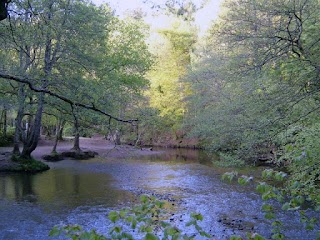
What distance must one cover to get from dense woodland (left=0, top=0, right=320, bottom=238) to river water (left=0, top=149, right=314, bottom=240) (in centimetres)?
148

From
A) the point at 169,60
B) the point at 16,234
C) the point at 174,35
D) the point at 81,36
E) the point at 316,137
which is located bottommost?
the point at 16,234

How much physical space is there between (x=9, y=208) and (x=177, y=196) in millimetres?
5612

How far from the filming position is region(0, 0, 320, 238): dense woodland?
7.30 m

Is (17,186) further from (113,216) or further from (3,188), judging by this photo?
(113,216)

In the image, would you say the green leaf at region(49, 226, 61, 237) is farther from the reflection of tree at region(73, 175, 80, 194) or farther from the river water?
the reflection of tree at region(73, 175, 80, 194)

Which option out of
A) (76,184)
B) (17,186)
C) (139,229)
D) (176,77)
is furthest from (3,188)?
(176,77)

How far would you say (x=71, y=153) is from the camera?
2577 centimetres

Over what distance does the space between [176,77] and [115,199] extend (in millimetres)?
Answer: 25286

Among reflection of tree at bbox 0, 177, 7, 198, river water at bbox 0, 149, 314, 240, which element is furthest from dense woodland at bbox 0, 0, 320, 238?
reflection of tree at bbox 0, 177, 7, 198

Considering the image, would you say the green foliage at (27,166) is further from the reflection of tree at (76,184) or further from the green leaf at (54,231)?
the green leaf at (54,231)

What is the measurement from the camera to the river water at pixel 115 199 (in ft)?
29.6

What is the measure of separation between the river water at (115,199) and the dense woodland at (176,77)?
1.48 meters

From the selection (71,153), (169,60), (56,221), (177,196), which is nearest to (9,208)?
(56,221)

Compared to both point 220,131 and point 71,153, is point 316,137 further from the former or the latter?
point 71,153
